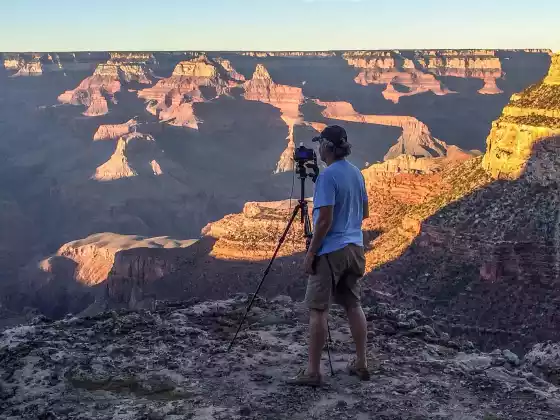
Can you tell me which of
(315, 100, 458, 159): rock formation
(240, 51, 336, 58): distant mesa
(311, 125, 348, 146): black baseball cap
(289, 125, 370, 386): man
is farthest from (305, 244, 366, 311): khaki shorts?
(240, 51, 336, 58): distant mesa

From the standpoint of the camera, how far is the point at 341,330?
384 inches

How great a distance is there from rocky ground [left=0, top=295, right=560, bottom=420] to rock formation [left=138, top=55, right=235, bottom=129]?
99586 millimetres

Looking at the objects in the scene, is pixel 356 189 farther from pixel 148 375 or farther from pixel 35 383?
pixel 35 383

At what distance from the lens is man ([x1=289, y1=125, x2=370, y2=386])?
23.8ft

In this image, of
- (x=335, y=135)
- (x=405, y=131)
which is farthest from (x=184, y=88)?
(x=335, y=135)

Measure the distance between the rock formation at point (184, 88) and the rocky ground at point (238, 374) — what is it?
9959 centimetres

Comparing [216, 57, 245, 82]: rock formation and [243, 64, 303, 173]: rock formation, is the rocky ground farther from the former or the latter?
[216, 57, 245, 82]: rock formation

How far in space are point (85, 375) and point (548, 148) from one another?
19.2 m

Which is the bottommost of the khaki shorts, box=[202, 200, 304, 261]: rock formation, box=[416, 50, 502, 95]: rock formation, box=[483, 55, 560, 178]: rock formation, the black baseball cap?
box=[202, 200, 304, 261]: rock formation

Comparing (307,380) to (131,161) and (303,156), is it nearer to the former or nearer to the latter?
(303,156)

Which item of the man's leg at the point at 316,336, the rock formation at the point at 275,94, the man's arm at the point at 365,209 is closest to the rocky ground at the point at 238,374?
the man's leg at the point at 316,336

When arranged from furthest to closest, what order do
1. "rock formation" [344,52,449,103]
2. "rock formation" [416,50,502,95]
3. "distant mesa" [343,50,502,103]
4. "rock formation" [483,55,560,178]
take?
1. "rock formation" [416,50,502,95]
2. "distant mesa" [343,50,502,103]
3. "rock formation" [344,52,449,103]
4. "rock formation" [483,55,560,178]

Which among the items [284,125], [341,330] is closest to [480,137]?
[284,125]

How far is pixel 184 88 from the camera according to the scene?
384 feet
